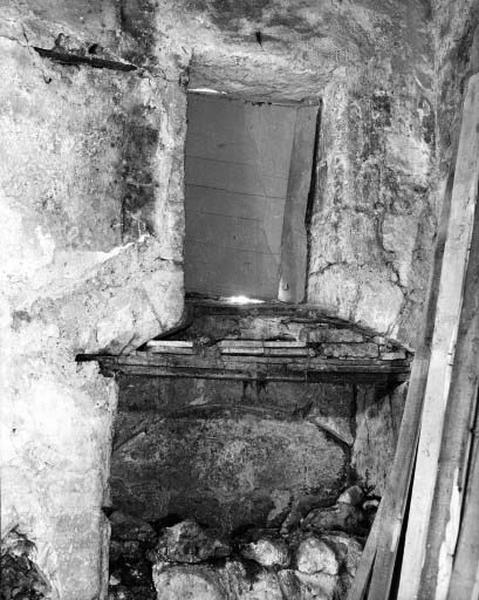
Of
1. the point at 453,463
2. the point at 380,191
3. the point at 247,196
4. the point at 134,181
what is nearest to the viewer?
the point at 453,463

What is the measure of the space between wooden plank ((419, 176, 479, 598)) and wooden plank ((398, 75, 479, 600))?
0.03 m

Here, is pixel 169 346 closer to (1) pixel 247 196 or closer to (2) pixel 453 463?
(1) pixel 247 196

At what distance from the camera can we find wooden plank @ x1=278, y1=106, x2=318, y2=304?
428cm

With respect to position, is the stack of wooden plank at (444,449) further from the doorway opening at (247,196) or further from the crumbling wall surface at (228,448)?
the doorway opening at (247,196)

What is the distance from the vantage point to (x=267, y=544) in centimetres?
397

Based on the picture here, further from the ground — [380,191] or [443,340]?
[380,191]

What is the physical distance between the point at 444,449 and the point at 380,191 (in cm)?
129

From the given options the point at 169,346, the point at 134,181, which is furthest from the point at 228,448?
the point at 134,181

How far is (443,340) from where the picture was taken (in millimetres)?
3609

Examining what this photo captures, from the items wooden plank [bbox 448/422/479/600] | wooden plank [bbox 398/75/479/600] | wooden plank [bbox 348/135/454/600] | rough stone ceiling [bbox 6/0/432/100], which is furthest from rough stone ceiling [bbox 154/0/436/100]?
wooden plank [bbox 448/422/479/600]

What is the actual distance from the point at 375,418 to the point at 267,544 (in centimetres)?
86

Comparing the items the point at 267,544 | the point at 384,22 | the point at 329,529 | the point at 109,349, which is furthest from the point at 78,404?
the point at 384,22

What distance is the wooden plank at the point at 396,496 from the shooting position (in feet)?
11.9

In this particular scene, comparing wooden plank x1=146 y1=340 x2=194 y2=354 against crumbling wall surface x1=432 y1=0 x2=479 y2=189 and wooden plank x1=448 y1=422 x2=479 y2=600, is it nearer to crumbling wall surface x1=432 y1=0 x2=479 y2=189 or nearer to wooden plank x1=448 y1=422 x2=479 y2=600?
wooden plank x1=448 y1=422 x2=479 y2=600
